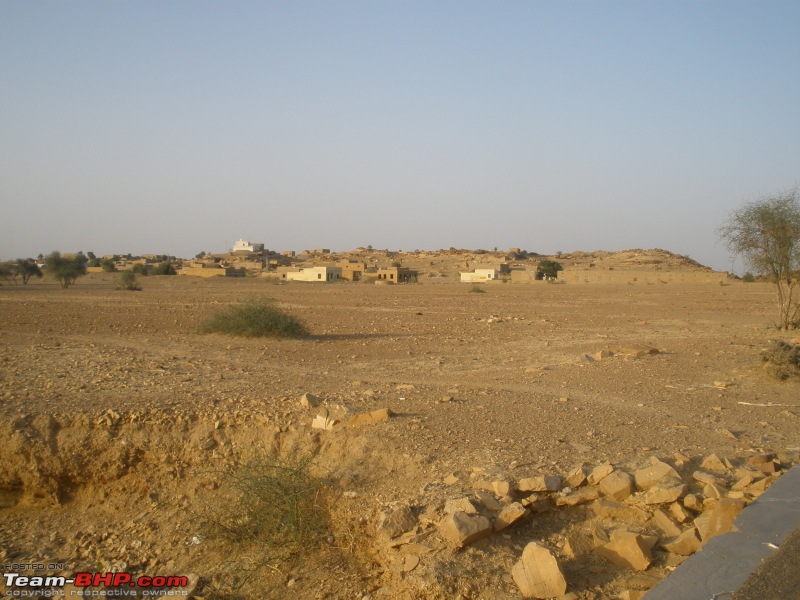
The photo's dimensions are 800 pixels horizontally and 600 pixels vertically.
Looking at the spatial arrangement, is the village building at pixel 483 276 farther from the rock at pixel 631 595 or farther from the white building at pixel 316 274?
the rock at pixel 631 595

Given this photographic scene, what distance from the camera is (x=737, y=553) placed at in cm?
514

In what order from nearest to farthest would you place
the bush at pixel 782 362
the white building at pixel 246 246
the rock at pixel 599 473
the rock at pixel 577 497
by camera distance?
the rock at pixel 577 497
the rock at pixel 599 473
the bush at pixel 782 362
the white building at pixel 246 246

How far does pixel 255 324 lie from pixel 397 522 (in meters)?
13.6

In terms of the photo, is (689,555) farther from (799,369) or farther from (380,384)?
(799,369)

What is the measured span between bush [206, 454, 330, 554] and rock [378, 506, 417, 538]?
80 cm

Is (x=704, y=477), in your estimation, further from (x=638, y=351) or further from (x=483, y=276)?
(x=483, y=276)

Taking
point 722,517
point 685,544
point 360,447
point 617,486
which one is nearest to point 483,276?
point 360,447

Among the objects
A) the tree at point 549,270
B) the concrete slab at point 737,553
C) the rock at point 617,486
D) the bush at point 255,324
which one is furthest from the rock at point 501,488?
the tree at point 549,270

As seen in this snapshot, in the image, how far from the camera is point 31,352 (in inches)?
563

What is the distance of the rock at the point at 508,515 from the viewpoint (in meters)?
5.99

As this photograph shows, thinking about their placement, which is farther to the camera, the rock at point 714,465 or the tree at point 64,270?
the tree at point 64,270

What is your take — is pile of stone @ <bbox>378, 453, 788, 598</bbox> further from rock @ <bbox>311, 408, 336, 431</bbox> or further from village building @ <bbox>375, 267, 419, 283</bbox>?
village building @ <bbox>375, 267, 419, 283</bbox>

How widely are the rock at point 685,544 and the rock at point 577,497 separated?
34.4 inches

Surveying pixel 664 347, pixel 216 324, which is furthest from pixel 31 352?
pixel 664 347
